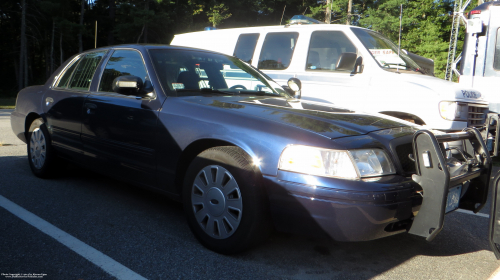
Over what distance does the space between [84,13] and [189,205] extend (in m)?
41.5

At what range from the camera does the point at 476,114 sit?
5711mm

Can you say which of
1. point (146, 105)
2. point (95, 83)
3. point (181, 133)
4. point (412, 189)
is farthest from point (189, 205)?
point (95, 83)

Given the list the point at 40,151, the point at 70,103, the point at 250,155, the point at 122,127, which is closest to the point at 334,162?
the point at 250,155

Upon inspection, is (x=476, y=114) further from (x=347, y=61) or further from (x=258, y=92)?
(x=258, y=92)

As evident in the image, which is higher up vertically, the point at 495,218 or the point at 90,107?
the point at 90,107

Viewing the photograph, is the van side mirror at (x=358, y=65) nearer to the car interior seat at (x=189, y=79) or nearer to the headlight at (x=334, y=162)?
the car interior seat at (x=189, y=79)

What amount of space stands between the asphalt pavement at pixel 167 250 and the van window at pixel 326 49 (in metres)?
2.96

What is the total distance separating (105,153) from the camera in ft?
12.7

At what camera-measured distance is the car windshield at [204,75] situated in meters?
3.68

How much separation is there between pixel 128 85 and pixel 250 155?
4.37 feet

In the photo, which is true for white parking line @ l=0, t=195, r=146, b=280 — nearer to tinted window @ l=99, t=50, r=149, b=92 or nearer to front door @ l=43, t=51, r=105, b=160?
front door @ l=43, t=51, r=105, b=160

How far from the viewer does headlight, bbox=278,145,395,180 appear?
255 cm

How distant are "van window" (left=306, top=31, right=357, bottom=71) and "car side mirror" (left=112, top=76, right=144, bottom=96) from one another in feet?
11.4

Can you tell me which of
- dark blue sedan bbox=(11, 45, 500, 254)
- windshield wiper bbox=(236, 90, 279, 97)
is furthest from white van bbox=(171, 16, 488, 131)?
dark blue sedan bbox=(11, 45, 500, 254)
